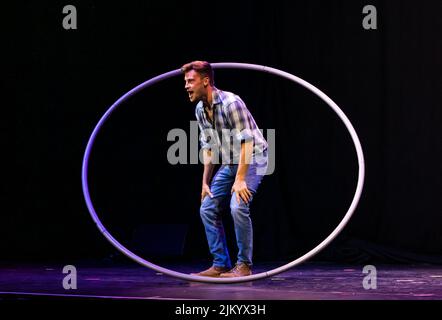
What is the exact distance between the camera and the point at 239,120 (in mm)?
4621

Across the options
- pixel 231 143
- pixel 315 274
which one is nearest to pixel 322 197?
pixel 315 274

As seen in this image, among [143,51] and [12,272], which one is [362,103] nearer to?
[143,51]

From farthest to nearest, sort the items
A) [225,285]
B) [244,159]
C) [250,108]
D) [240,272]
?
[250,108] → [240,272] → [225,285] → [244,159]

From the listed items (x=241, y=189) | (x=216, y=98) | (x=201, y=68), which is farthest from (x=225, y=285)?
(x=201, y=68)

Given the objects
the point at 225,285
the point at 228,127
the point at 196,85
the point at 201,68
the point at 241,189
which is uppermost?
the point at 201,68

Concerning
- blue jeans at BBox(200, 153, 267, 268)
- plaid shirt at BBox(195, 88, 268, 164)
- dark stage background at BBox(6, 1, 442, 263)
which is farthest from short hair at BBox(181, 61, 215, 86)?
dark stage background at BBox(6, 1, 442, 263)

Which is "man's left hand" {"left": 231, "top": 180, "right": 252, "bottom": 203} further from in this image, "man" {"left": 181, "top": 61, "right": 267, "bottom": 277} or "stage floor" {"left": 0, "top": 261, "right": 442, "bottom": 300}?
"stage floor" {"left": 0, "top": 261, "right": 442, "bottom": 300}

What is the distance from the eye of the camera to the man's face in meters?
4.70

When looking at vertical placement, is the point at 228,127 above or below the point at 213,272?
above

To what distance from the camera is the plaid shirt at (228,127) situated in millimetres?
4625

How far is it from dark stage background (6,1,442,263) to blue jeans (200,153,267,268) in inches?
55.0

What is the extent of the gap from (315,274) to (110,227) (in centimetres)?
216

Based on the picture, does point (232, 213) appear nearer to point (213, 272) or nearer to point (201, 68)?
point (213, 272)

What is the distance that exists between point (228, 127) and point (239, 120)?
0.18 metres
